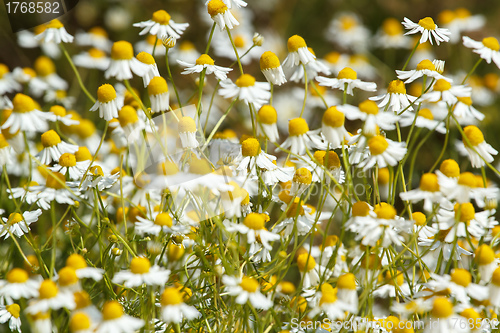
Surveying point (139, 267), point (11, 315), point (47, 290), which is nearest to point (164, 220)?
point (139, 267)

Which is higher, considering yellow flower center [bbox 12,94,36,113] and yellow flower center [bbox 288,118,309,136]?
yellow flower center [bbox 288,118,309,136]

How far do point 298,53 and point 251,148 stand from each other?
218 millimetres

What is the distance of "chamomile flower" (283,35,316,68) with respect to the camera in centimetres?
96

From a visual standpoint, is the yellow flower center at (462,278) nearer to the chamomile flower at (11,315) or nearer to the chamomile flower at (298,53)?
the chamomile flower at (298,53)

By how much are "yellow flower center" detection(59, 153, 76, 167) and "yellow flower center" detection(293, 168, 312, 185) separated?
1.38 feet

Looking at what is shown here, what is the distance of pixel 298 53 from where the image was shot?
0.97 meters

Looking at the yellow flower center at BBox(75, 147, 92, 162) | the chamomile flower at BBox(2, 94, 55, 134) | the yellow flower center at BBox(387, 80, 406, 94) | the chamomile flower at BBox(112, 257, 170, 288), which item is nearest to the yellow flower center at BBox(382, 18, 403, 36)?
the yellow flower center at BBox(387, 80, 406, 94)

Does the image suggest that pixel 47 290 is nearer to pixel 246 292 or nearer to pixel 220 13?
pixel 246 292

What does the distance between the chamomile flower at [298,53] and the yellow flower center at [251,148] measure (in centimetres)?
18

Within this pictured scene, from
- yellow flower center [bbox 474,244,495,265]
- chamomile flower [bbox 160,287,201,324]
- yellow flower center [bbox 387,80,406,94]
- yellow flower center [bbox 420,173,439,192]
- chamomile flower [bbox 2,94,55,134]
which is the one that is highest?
yellow flower center [bbox 387,80,406,94]

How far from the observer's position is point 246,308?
81 centimetres

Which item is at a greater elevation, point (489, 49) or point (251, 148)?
point (489, 49)

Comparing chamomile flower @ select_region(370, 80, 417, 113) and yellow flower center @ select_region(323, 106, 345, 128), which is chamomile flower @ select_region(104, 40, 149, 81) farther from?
chamomile flower @ select_region(370, 80, 417, 113)

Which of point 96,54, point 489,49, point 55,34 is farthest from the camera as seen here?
point 96,54
